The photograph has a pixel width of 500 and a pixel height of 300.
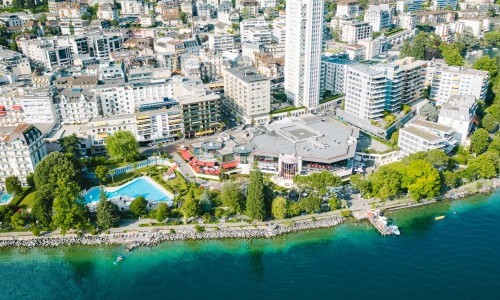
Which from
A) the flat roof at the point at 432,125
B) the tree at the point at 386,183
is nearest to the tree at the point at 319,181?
the tree at the point at 386,183

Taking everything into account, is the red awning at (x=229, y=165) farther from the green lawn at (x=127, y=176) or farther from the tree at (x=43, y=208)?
the tree at (x=43, y=208)

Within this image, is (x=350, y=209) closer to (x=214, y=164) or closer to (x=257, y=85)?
(x=214, y=164)

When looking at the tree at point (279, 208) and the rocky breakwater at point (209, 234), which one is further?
the tree at point (279, 208)

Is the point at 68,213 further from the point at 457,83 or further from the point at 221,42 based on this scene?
Answer: the point at 221,42

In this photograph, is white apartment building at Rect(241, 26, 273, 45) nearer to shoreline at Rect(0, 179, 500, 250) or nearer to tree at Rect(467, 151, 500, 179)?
tree at Rect(467, 151, 500, 179)

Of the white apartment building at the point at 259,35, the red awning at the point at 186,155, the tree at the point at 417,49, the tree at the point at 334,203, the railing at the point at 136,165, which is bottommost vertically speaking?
the tree at the point at 334,203
